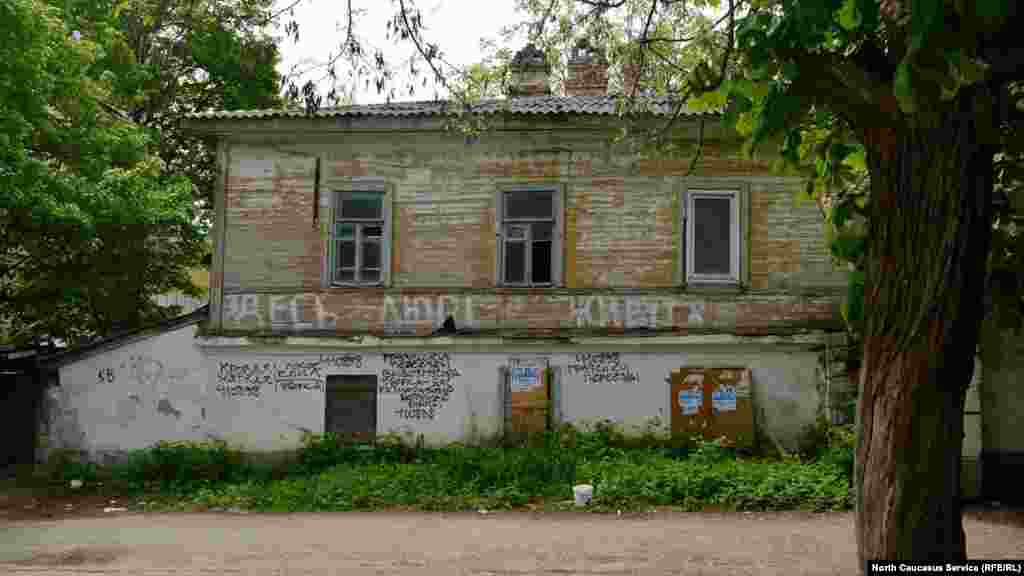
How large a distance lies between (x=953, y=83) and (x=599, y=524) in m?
6.73

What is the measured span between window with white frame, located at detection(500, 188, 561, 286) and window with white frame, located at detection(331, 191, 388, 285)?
1.83 metres

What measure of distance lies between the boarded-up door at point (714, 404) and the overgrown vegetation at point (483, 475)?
296 millimetres

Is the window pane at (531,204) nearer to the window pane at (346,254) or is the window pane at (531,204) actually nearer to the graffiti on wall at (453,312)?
the graffiti on wall at (453,312)

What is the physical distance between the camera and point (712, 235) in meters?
13.4

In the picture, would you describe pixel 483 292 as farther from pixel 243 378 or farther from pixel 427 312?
pixel 243 378

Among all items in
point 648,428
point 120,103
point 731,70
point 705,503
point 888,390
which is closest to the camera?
point 888,390

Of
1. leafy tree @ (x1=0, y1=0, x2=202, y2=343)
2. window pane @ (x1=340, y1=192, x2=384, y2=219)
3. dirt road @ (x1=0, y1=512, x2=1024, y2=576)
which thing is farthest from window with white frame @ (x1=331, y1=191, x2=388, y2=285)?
dirt road @ (x1=0, y1=512, x2=1024, y2=576)

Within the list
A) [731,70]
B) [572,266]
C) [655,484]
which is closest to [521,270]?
[572,266]

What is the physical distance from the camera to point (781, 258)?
43.2 ft

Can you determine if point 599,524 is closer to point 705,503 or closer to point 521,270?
point 705,503

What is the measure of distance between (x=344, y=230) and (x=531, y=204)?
2.83 metres

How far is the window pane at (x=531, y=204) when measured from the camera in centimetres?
1366

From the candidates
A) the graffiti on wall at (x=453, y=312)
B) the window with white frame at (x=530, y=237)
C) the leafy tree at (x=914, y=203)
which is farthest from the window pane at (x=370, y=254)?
the leafy tree at (x=914, y=203)

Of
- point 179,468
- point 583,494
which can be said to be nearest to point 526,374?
point 583,494
